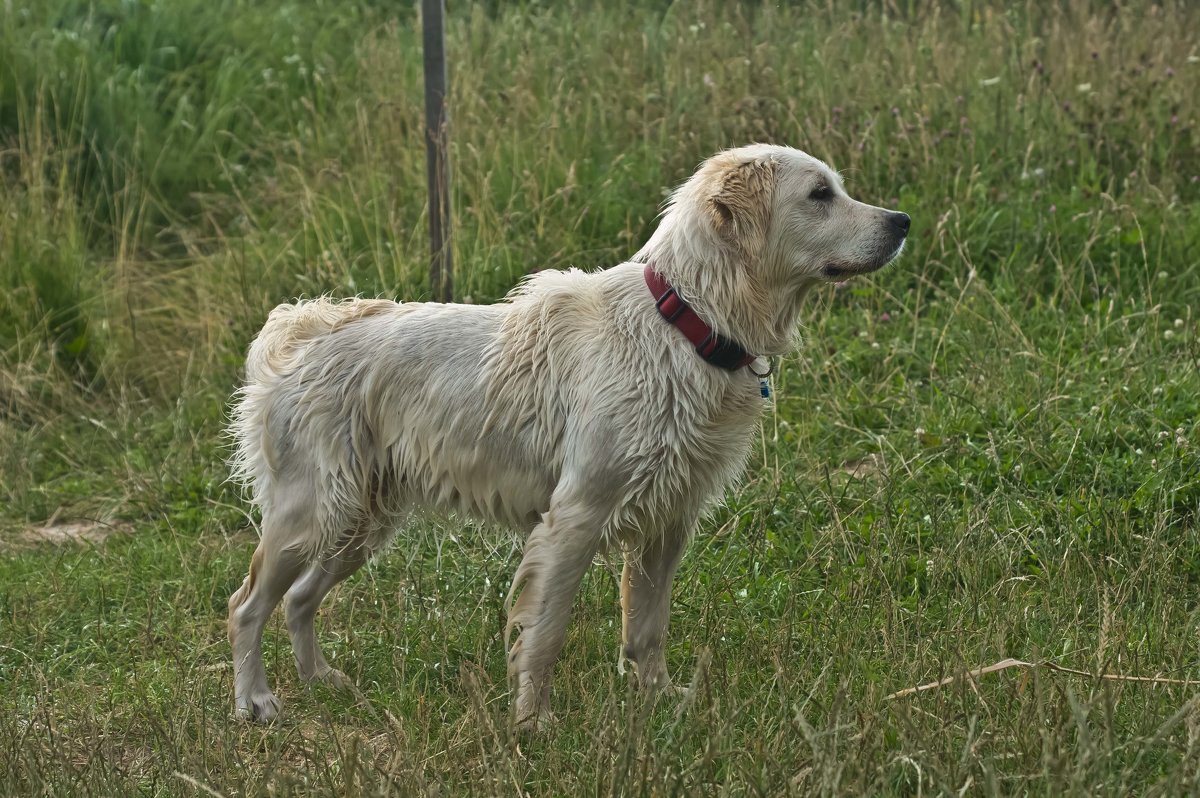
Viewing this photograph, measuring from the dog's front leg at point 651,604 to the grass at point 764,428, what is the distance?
139 mm

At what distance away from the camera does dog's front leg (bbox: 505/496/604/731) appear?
3910mm

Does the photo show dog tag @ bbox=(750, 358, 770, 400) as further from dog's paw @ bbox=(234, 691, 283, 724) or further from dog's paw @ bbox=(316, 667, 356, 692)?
dog's paw @ bbox=(234, 691, 283, 724)

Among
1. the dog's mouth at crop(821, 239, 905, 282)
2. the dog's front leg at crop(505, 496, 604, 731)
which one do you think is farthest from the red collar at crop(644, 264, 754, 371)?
the dog's front leg at crop(505, 496, 604, 731)

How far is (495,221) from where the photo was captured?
7074 mm

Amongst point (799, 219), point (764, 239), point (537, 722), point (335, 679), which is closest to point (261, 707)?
point (335, 679)

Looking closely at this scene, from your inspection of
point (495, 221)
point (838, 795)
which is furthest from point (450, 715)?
point (495, 221)

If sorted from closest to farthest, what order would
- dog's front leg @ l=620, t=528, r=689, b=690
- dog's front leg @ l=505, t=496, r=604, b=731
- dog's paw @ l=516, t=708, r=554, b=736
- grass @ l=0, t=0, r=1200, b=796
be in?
grass @ l=0, t=0, r=1200, b=796 → dog's paw @ l=516, t=708, r=554, b=736 → dog's front leg @ l=505, t=496, r=604, b=731 → dog's front leg @ l=620, t=528, r=689, b=690

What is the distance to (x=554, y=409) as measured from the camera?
406cm

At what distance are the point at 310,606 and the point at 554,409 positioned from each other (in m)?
1.13

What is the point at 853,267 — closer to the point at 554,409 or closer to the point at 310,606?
the point at 554,409

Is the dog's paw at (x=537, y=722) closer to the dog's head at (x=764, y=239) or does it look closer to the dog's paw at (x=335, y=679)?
the dog's paw at (x=335, y=679)

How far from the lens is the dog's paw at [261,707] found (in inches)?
168

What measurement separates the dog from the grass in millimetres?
274

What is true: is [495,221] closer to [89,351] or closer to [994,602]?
[89,351]
